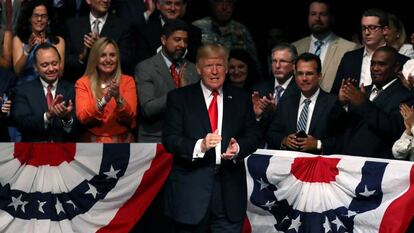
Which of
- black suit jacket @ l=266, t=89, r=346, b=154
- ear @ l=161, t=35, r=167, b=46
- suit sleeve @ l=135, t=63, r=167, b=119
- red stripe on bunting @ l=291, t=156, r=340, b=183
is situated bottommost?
red stripe on bunting @ l=291, t=156, r=340, b=183

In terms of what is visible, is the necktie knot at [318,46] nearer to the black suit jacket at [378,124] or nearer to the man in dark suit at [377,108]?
the man in dark suit at [377,108]

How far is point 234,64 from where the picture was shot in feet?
39.0

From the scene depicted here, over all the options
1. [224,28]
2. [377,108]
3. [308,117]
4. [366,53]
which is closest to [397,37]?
[366,53]

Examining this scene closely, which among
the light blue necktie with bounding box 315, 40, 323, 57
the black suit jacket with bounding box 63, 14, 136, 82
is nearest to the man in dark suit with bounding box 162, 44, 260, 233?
the black suit jacket with bounding box 63, 14, 136, 82

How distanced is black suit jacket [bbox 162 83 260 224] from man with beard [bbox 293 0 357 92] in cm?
262

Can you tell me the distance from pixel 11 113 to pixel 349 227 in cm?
Answer: 330

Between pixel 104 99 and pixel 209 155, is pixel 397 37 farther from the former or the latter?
pixel 209 155

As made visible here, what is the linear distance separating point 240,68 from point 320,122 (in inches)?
69.6

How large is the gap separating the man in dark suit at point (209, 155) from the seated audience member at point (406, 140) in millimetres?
1338

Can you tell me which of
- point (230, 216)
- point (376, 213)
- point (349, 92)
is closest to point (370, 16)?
point (349, 92)

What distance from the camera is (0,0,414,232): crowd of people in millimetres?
9078

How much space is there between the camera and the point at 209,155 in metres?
9.05

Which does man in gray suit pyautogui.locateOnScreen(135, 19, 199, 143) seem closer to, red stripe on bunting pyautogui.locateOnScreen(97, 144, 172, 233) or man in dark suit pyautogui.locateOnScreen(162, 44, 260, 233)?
red stripe on bunting pyautogui.locateOnScreen(97, 144, 172, 233)

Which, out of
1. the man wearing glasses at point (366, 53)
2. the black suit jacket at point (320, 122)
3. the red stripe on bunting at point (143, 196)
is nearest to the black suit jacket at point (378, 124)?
the black suit jacket at point (320, 122)
